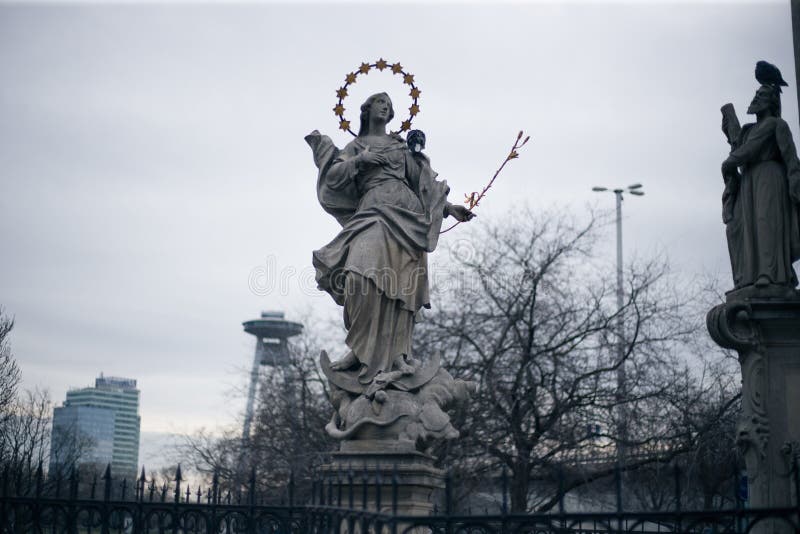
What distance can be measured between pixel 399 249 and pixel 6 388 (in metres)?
12.9

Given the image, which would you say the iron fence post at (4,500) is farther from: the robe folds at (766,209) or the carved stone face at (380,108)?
the robe folds at (766,209)

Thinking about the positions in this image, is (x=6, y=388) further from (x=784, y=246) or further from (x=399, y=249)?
(x=784, y=246)

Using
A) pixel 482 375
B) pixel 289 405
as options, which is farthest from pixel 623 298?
pixel 289 405

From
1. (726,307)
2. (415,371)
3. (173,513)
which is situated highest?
(726,307)

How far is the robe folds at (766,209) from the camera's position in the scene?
9.41m

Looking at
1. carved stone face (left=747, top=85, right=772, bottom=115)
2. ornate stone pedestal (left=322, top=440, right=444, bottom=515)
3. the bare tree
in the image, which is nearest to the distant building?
the bare tree

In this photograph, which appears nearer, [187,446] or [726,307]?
[726,307]

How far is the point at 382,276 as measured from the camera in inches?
360

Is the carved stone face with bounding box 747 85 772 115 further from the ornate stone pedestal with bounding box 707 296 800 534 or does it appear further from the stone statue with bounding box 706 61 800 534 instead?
the ornate stone pedestal with bounding box 707 296 800 534

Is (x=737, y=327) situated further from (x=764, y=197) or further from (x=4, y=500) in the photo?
(x=4, y=500)

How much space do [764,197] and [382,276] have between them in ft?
12.5

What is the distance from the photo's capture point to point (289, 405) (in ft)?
80.3

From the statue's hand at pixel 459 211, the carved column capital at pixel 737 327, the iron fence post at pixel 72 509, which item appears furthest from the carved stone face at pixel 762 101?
the iron fence post at pixel 72 509

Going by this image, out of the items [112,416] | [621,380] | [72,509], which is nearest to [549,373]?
[621,380]
